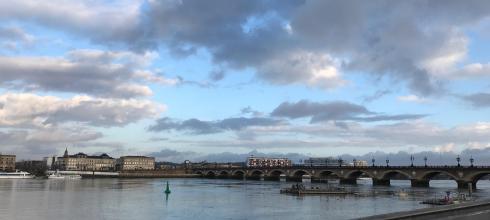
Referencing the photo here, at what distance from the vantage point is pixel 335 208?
71.3 meters

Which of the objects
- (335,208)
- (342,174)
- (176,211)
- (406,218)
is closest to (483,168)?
(342,174)

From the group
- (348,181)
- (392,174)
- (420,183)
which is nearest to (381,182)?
(392,174)

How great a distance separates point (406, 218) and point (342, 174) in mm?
171565

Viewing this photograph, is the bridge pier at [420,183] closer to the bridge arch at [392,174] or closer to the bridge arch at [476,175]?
the bridge arch at [392,174]

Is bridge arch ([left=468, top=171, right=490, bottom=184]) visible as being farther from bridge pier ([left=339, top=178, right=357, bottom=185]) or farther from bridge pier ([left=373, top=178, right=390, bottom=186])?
bridge pier ([left=339, top=178, right=357, bottom=185])

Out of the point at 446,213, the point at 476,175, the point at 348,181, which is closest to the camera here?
the point at 446,213

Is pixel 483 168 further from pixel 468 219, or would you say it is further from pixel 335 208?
pixel 468 219

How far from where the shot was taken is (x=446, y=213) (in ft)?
86.2

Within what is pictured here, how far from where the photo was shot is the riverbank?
21.7 meters

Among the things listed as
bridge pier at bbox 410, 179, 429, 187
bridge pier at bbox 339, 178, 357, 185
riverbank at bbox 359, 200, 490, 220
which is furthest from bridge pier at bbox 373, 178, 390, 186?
riverbank at bbox 359, 200, 490, 220

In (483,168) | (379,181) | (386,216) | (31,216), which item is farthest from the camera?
(379,181)

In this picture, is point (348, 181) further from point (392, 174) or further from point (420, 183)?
point (420, 183)

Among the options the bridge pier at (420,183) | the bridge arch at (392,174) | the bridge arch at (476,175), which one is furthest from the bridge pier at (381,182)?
the bridge arch at (476,175)

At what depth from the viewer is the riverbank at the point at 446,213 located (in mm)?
21706
